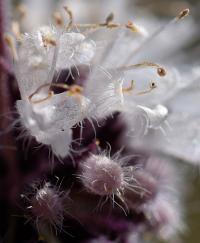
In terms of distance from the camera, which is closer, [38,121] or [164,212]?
[38,121]

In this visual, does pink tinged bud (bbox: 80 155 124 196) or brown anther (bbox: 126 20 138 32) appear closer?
pink tinged bud (bbox: 80 155 124 196)

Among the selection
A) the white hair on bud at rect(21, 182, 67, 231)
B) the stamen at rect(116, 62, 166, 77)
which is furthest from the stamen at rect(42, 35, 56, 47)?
the white hair on bud at rect(21, 182, 67, 231)

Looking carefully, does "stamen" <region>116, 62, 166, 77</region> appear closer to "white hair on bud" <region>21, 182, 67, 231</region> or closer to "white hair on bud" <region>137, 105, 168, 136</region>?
"white hair on bud" <region>137, 105, 168, 136</region>

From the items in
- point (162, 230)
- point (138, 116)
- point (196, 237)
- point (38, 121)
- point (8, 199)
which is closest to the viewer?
point (38, 121)

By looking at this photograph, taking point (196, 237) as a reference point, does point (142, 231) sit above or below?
above

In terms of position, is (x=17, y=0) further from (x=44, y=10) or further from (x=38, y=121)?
(x=38, y=121)

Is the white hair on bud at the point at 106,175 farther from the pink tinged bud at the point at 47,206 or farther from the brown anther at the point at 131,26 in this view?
the brown anther at the point at 131,26

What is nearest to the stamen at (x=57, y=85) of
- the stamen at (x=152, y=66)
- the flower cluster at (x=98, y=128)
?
the flower cluster at (x=98, y=128)

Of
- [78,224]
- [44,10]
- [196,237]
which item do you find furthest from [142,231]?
[44,10]

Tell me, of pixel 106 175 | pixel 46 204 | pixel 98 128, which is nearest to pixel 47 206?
pixel 46 204
